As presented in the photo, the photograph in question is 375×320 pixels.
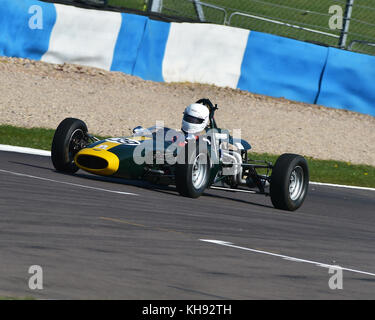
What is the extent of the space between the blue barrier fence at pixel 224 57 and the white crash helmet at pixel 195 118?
25.8 feet

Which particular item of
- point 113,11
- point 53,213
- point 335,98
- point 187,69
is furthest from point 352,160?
point 53,213

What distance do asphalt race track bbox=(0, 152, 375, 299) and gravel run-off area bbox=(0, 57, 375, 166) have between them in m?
6.00

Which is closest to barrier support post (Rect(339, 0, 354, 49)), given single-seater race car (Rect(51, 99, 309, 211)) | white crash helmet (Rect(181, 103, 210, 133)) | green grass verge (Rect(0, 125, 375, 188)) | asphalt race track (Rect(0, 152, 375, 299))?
green grass verge (Rect(0, 125, 375, 188))

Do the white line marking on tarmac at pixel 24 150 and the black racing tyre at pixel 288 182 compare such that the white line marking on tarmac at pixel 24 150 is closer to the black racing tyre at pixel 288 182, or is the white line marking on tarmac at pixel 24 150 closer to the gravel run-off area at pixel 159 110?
the gravel run-off area at pixel 159 110

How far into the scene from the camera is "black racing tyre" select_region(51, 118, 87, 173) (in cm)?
1060

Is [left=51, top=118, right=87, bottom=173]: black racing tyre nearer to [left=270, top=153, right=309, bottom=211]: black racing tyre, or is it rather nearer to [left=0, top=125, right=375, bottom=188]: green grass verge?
[left=270, top=153, right=309, bottom=211]: black racing tyre

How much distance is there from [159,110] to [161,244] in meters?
11.5

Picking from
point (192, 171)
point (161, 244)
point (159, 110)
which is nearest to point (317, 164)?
point (159, 110)

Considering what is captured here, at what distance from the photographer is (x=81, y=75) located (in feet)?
61.6

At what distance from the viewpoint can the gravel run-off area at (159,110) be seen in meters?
17.0

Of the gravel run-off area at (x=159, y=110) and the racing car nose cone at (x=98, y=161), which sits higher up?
the gravel run-off area at (x=159, y=110)

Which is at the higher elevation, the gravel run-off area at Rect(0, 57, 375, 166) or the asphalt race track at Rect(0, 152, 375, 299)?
the gravel run-off area at Rect(0, 57, 375, 166)

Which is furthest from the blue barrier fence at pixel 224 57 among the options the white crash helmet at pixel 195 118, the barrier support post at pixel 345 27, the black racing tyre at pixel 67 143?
the white crash helmet at pixel 195 118

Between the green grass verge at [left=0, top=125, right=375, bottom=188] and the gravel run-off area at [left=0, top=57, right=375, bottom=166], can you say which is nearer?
the green grass verge at [left=0, top=125, right=375, bottom=188]
